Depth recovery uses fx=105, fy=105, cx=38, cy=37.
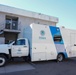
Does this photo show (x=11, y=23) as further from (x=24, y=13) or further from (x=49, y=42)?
(x=49, y=42)

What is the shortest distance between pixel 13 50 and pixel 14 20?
1067 cm

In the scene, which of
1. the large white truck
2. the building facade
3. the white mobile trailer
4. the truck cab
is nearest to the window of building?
the building facade

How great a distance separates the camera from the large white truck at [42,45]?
810 cm

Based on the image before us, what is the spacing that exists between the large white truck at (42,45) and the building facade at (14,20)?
21.6 ft

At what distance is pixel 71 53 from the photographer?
10.3m

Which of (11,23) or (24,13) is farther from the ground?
(24,13)

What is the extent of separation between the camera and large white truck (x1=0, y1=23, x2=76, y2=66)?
8.10 m

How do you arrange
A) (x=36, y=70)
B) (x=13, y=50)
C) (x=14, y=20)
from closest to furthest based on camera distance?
(x=36, y=70), (x=13, y=50), (x=14, y=20)

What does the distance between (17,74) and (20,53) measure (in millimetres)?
2327

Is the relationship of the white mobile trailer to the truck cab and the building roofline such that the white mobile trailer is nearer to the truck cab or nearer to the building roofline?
the truck cab

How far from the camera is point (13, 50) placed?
26.6 ft

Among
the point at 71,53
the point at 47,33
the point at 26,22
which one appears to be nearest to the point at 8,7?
the point at 26,22

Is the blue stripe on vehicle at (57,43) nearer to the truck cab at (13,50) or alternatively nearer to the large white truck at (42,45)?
the large white truck at (42,45)

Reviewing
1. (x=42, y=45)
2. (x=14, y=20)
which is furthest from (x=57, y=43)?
(x=14, y=20)
